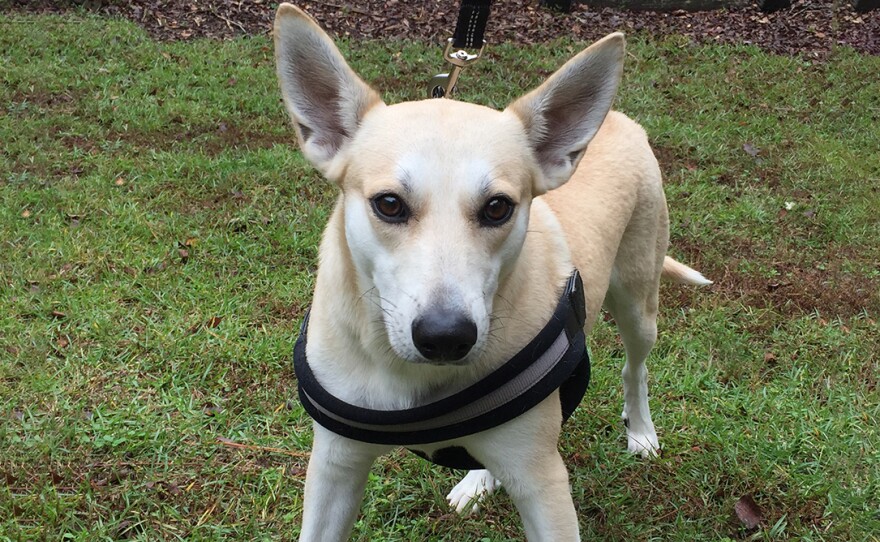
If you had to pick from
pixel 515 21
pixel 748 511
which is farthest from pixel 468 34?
pixel 515 21

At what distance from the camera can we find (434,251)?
79.4 inches

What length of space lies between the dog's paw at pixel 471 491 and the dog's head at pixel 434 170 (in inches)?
61.1

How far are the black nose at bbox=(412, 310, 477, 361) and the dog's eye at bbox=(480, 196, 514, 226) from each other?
0.38m

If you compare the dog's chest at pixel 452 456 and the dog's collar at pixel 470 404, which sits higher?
the dog's collar at pixel 470 404

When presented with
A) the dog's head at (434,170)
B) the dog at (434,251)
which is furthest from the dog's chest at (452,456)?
the dog's head at (434,170)

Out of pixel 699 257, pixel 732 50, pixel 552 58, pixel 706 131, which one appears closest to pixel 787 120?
Result: pixel 706 131

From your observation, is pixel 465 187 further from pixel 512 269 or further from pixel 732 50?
pixel 732 50

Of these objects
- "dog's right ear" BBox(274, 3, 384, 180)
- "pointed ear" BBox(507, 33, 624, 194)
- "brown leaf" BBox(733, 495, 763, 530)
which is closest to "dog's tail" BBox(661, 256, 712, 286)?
"brown leaf" BBox(733, 495, 763, 530)

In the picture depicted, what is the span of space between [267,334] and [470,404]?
2.40 metres

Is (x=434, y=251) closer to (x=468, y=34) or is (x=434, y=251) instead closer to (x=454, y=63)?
(x=454, y=63)

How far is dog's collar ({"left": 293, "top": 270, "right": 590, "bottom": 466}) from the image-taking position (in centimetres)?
Result: 226

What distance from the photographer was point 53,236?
16.8 ft

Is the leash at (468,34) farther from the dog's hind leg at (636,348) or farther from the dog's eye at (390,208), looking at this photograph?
the dog's eye at (390,208)

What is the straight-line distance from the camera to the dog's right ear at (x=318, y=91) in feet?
7.69
